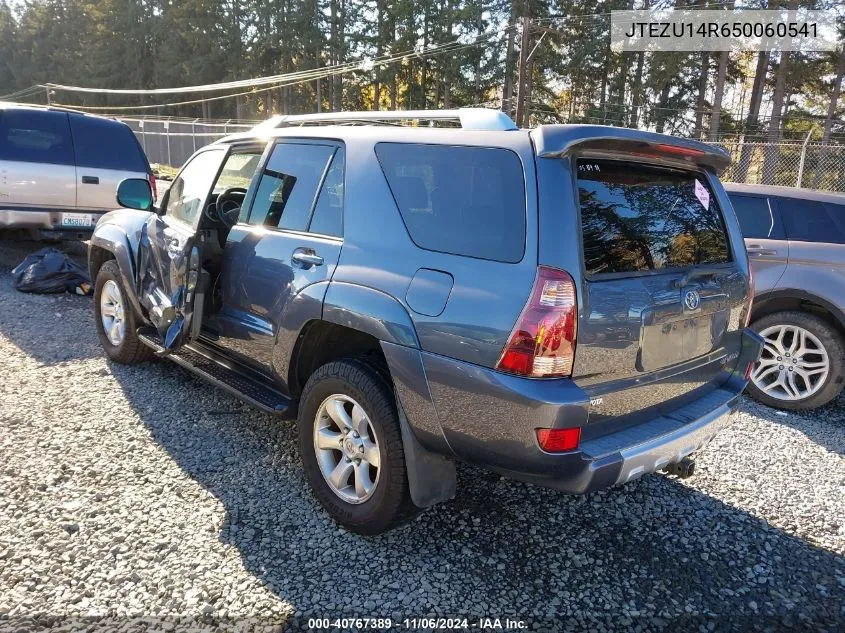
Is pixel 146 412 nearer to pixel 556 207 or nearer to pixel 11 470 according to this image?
pixel 11 470

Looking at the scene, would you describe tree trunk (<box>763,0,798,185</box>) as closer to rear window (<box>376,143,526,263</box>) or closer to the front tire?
rear window (<box>376,143,526,263</box>)

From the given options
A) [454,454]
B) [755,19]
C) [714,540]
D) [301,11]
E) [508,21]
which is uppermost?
[301,11]

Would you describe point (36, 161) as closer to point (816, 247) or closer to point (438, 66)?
point (816, 247)

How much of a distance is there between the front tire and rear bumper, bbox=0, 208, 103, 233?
590 cm

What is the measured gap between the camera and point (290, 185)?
3348mm

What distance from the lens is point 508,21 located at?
33625mm

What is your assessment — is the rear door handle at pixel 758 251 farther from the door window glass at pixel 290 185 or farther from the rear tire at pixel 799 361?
the door window glass at pixel 290 185

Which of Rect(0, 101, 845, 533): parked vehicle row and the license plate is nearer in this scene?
Rect(0, 101, 845, 533): parked vehicle row

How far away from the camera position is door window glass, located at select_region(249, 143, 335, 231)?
317 cm

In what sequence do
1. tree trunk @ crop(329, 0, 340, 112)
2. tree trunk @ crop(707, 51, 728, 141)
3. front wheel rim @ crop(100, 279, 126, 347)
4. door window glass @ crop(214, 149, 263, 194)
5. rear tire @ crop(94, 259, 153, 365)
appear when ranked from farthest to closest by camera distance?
tree trunk @ crop(329, 0, 340, 112) < tree trunk @ crop(707, 51, 728, 141) < front wheel rim @ crop(100, 279, 126, 347) < rear tire @ crop(94, 259, 153, 365) < door window glass @ crop(214, 149, 263, 194)

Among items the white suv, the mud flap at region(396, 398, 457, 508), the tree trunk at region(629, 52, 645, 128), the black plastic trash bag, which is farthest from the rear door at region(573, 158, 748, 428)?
the tree trunk at region(629, 52, 645, 128)

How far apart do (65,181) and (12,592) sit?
6269 millimetres

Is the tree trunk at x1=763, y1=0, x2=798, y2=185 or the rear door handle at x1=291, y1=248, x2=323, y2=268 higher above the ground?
the tree trunk at x1=763, y1=0, x2=798, y2=185

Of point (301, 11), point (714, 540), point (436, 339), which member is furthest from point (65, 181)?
point (301, 11)
